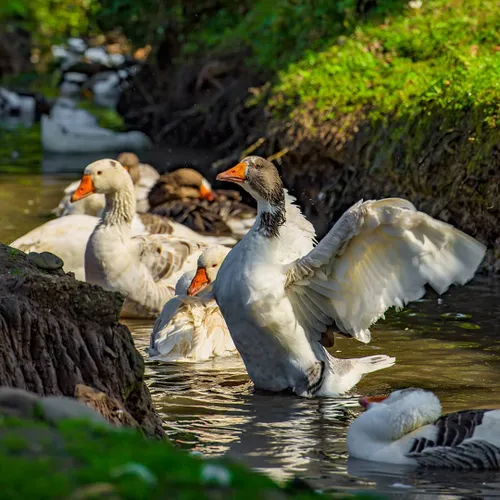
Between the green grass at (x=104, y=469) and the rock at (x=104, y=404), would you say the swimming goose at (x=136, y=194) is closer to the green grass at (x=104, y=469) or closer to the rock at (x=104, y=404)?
the rock at (x=104, y=404)

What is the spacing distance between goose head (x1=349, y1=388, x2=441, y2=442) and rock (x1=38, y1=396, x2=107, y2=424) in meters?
2.18

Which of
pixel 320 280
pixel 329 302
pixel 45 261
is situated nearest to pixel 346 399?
pixel 329 302

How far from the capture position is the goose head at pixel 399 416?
5.90 meters

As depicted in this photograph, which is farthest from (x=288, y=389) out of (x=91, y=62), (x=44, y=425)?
(x=91, y=62)

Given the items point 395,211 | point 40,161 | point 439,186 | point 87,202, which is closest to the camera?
point 395,211

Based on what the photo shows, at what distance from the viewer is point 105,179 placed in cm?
1092

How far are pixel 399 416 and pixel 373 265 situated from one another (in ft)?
5.30

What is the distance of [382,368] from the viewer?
812 cm

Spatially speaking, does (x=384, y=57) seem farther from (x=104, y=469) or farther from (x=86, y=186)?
(x=104, y=469)

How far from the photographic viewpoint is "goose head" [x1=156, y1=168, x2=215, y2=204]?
1478 centimetres

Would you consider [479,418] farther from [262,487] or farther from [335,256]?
[262,487]

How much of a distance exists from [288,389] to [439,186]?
4.86 meters

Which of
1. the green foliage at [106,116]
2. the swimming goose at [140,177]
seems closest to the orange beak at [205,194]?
the swimming goose at [140,177]

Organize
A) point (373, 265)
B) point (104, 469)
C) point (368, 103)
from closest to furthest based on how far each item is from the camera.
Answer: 1. point (104, 469)
2. point (373, 265)
3. point (368, 103)
